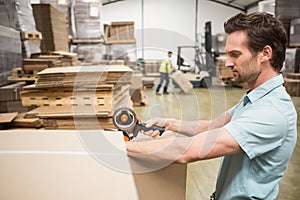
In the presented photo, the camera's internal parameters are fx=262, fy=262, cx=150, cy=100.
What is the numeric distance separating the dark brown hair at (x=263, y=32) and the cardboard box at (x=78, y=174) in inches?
23.2

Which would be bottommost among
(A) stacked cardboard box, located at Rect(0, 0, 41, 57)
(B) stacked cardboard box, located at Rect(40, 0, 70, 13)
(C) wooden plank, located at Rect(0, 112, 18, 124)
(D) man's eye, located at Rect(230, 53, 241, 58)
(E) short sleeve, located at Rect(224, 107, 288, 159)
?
(C) wooden plank, located at Rect(0, 112, 18, 124)

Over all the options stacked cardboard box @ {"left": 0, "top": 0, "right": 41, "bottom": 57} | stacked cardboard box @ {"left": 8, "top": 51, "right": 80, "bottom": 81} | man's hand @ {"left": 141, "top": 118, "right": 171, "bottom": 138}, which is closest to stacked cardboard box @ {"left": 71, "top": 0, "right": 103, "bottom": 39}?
stacked cardboard box @ {"left": 0, "top": 0, "right": 41, "bottom": 57}

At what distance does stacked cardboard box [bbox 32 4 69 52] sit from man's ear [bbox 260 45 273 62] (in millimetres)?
3578

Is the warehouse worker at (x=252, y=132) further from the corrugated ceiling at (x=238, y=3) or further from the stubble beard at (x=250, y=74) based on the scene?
the corrugated ceiling at (x=238, y=3)

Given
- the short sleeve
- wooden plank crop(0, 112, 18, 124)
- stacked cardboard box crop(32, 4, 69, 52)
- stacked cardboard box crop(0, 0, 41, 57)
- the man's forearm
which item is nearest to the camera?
the short sleeve

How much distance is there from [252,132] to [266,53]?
13.7 inches

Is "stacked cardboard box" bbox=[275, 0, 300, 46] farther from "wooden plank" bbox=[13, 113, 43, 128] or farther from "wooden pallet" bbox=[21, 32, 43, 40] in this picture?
"wooden plank" bbox=[13, 113, 43, 128]

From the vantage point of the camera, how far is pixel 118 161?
1.02 meters

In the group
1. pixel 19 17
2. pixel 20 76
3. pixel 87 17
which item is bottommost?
pixel 20 76

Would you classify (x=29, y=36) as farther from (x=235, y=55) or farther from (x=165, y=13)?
(x=165, y=13)

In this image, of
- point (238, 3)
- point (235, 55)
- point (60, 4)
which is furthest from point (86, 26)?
point (238, 3)

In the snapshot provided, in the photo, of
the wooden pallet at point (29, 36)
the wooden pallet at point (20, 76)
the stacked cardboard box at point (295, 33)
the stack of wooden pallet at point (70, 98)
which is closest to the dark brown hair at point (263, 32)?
the stack of wooden pallet at point (70, 98)

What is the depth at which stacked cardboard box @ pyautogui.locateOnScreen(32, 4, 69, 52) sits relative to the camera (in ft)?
12.8

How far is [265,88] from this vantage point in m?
1.10
